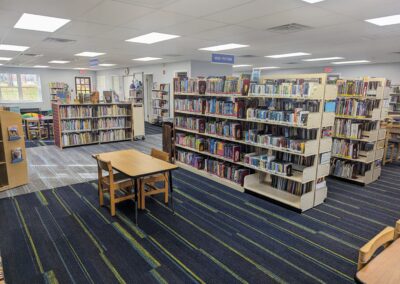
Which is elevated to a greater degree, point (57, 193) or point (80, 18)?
point (80, 18)

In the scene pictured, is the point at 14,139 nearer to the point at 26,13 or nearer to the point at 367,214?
the point at 26,13

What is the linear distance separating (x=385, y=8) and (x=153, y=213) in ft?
14.2

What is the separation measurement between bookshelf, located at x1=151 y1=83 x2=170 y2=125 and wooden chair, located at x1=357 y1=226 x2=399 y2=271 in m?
10.1

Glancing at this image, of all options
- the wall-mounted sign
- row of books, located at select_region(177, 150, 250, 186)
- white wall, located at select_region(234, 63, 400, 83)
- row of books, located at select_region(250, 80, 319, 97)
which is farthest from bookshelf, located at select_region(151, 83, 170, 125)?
white wall, located at select_region(234, 63, 400, 83)

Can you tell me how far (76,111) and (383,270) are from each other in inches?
330

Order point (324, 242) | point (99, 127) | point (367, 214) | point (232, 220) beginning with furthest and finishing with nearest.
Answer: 1. point (99, 127)
2. point (367, 214)
3. point (232, 220)
4. point (324, 242)

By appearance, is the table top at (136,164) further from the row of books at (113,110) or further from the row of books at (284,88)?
the row of books at (113,110)

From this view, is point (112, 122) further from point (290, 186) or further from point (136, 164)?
point (290, 186)

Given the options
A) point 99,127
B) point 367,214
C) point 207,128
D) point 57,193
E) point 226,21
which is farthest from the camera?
point 99,127

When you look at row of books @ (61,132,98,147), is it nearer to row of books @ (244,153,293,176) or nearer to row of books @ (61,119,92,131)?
row of books @ (61,119,92,131)

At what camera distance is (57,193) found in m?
4.69

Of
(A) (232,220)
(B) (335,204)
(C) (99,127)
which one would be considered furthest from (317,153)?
(C) (99,127)

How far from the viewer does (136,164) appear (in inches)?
151

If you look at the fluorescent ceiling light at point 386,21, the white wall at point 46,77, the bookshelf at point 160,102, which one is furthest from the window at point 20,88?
the fluorescent ceiling light at point 386,21
